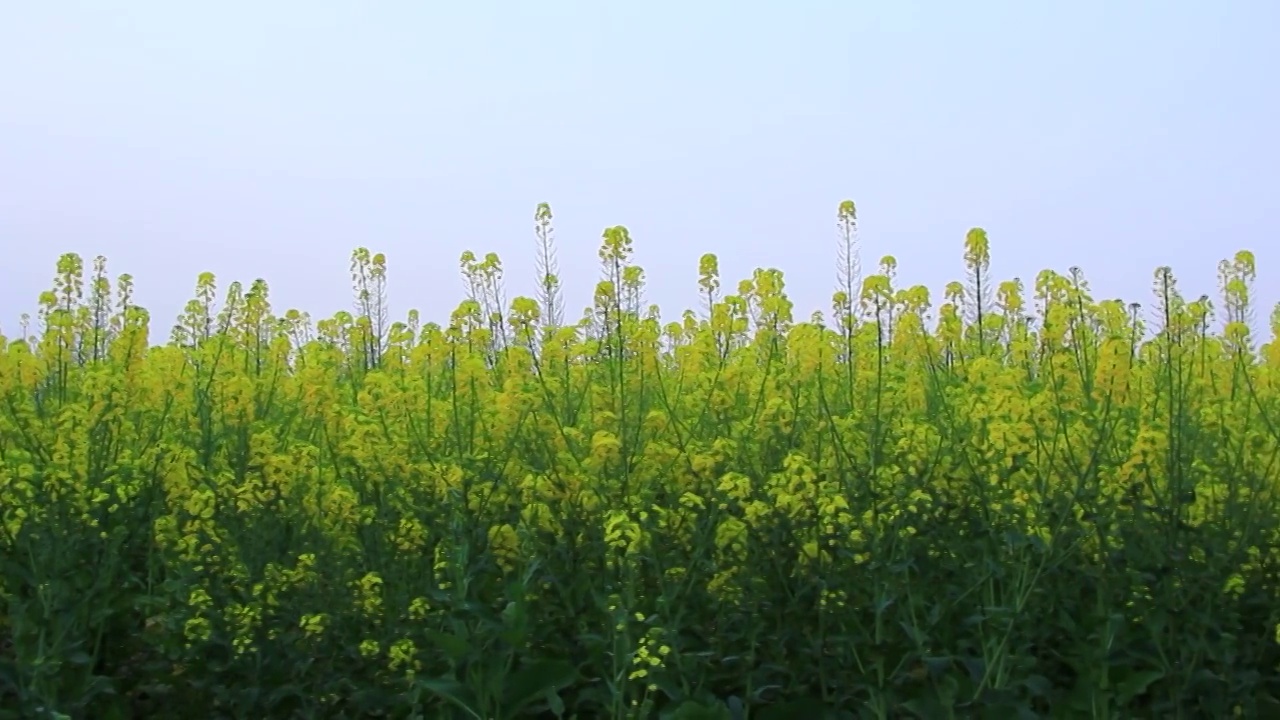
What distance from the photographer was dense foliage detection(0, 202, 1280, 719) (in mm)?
4023

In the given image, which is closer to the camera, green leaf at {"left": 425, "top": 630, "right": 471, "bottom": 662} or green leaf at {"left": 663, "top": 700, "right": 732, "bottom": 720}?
green leaf at {"left": 663, "top": 700, "right": 732, "bottom": 720}

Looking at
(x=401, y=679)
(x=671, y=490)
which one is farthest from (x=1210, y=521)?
(x=401, y=679)

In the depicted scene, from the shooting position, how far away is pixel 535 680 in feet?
13.2

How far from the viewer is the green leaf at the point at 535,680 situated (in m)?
4.02

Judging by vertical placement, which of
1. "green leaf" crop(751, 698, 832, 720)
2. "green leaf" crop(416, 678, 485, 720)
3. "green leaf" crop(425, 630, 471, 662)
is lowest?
"green leaf" crop(751, 698, 832, 720)

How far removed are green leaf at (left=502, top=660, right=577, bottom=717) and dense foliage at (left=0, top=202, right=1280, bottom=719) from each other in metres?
0.01

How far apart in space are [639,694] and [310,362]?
2.24 meters

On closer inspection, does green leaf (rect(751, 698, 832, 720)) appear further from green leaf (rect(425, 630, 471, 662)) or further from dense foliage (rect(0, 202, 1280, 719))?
green leaf (rect(425, 630, 471, 662))

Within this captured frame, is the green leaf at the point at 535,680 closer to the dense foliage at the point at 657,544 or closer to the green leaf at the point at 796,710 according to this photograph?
the dense foliage at the point at 657,544

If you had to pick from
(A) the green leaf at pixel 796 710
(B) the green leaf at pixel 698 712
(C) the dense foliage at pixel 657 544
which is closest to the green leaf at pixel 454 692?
(C) the dense foliage at pixel 657 544

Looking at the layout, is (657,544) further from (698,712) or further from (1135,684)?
(1135,684)

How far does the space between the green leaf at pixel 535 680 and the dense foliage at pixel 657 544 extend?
11mm

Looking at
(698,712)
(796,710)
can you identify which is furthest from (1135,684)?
(698,712)

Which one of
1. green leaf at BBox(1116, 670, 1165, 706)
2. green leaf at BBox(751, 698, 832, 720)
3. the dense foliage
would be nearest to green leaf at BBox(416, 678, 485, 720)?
the dense foliage
